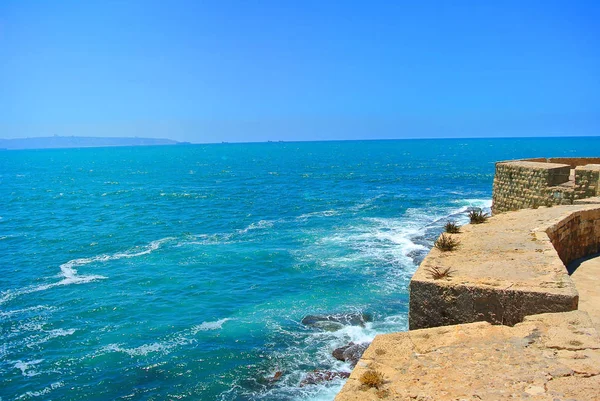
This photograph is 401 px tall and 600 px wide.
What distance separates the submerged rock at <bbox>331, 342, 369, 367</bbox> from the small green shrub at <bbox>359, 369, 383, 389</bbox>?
35.9 feet

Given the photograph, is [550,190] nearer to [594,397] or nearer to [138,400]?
[594,397]

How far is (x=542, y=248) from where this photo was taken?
866 cm

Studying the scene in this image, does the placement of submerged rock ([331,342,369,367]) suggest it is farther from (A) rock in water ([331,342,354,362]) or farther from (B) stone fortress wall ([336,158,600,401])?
(B) stone fortress wall ([336,158,600,401])

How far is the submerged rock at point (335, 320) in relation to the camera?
714 inches

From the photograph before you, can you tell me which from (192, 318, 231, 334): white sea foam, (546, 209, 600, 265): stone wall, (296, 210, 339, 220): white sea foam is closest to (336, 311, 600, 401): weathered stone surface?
(546, 209, 600, 265): stone wall

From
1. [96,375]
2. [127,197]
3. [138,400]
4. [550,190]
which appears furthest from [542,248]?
[127,197]

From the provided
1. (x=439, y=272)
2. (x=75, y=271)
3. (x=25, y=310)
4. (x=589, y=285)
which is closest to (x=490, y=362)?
(x=439, y=272)

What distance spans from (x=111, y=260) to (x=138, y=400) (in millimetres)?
16215

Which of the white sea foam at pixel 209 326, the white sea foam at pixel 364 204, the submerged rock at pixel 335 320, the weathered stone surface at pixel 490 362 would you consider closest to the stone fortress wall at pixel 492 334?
the weathered stone surface at pixel 490 362

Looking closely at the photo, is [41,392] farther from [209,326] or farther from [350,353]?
[350,353]

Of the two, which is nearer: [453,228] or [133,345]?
[453,228]

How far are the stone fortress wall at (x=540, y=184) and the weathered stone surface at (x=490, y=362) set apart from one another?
Answer: 13.4 meters

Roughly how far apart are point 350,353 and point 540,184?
10.3 m

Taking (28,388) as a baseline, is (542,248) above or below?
above
